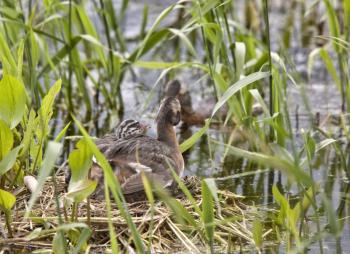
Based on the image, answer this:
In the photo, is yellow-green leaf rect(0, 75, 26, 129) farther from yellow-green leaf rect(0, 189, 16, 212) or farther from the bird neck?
the bird neck

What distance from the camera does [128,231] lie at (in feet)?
15.7

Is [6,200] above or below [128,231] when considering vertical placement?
above

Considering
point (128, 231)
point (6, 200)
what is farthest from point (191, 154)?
point (6, 200)

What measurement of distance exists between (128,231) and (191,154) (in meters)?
2.05

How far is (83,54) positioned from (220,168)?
288cm

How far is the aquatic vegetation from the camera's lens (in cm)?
424

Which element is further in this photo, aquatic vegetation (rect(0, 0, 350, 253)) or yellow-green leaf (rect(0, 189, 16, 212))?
yellow-green leaf (rect(0, 189, 16, 212))

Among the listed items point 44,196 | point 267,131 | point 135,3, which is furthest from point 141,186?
point 135,3

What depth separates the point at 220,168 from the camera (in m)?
6.38

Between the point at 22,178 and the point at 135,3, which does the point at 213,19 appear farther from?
the point at 135,3

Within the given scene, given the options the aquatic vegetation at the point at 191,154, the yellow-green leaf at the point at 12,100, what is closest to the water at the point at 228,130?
the aquatic vegetation at the point at 191,154

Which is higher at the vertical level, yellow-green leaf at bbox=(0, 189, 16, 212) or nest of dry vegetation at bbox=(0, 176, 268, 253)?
yellow-green leaf at bbox=(0, 189, 16, 212)

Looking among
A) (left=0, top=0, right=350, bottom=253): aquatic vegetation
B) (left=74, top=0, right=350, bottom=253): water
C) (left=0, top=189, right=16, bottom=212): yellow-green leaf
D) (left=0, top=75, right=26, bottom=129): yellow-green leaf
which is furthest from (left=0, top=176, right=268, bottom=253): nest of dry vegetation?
(left=0, top=75, right=26, bottom=129): yellow-green leaf

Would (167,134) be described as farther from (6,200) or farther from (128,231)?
(6,200)
